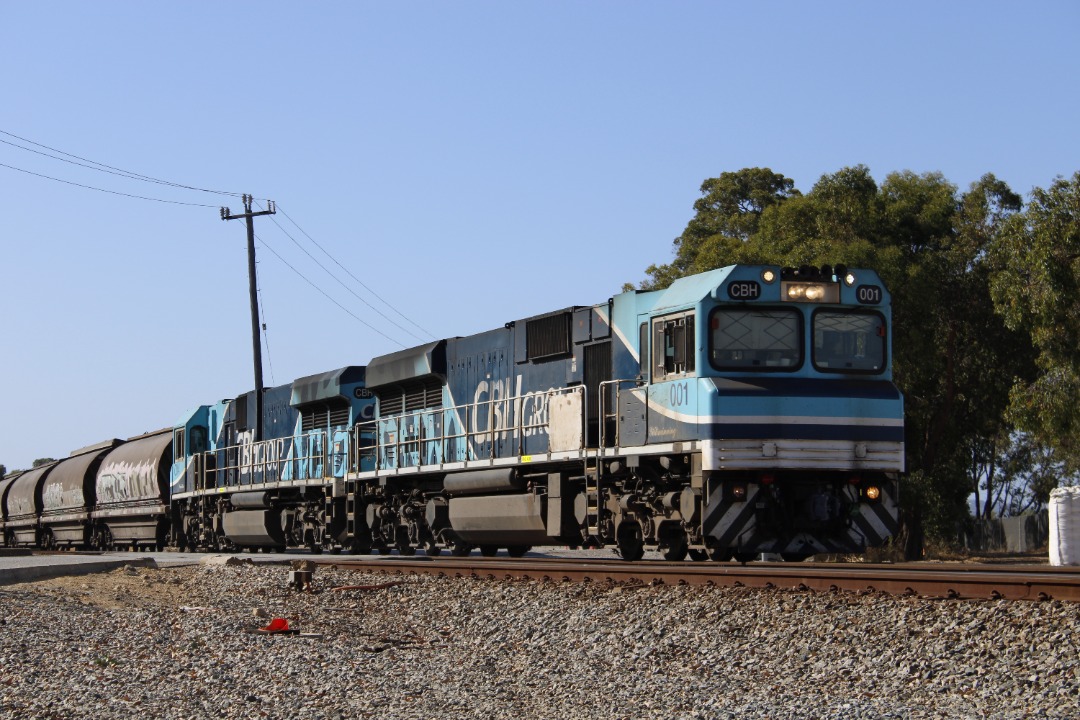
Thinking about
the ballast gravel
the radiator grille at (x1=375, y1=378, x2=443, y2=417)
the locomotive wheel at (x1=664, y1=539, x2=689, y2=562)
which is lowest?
the ballast gravel

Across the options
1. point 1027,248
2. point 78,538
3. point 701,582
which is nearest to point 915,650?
point 701,582

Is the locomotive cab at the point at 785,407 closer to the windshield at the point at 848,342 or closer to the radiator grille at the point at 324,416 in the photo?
the windshield at the point at 848,342

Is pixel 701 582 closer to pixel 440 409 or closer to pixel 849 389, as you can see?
pixel 849 389

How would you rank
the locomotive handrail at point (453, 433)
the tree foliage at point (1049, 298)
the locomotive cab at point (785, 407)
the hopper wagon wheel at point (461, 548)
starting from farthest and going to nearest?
the tree foliage at point (1049, 298), the hopper wagon wheel at point (461, 548), the locomotive handrail at point (453, 433), the locomotive cab at point (785, 407)

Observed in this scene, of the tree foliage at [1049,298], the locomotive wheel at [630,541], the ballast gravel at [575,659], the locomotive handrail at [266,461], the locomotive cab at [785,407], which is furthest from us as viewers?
the locomotive handrail at [266,461]

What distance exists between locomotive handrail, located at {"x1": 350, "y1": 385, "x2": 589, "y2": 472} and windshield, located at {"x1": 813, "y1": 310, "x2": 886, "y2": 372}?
306 centimetres

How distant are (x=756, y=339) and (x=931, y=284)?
16277 mm

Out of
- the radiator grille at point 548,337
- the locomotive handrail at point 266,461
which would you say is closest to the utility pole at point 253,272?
the locomotive handrail at point 266,461

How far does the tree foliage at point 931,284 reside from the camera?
1129 inches

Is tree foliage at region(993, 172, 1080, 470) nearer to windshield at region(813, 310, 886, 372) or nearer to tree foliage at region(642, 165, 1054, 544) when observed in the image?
tree foliage at region(642, 165, 1054, 544)

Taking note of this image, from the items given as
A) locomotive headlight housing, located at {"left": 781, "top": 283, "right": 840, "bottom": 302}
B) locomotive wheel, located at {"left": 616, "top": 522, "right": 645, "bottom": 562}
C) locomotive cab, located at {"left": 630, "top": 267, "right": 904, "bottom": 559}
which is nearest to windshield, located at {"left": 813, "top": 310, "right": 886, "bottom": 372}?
locomotive cab, located at {"left": 630, "top": 267, "right": 904, "bottom": 559}

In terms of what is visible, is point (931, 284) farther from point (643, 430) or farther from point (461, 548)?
point (643, 430)

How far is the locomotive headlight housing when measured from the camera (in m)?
13.9

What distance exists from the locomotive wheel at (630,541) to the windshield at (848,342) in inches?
110
